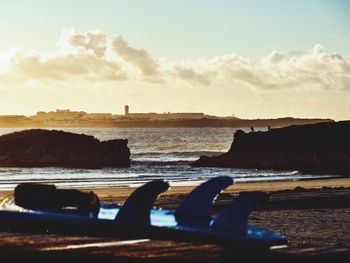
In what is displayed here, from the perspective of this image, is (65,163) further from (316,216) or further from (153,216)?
(153,216)

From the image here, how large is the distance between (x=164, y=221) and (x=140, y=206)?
37 centimetres

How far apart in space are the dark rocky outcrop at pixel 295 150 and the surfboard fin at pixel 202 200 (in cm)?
6047

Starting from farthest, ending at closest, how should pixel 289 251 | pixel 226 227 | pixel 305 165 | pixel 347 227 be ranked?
pixel 305 165
pixel 347 227
pixel 226 227
pixel 289 251

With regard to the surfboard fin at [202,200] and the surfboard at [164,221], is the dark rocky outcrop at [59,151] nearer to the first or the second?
the surfboard at [164,221]

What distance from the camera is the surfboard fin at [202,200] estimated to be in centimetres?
852

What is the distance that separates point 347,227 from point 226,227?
38.6 ft

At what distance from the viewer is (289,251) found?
6.10 metres

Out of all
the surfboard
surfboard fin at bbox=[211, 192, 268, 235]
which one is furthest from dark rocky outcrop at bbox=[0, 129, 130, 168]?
surfboard fin at bbox=[211, 192, 268, 235]

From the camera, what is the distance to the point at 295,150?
81.1m

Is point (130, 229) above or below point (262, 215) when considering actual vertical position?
above

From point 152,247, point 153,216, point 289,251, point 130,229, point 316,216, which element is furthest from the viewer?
point 316,216

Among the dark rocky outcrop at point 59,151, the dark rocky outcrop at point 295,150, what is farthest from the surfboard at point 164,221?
the dark rocky outcrop at point 59,151

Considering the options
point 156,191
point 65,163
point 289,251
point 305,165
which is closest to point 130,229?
point 156,191

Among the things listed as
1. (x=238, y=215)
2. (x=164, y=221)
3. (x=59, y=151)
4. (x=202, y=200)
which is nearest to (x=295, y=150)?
(x=59, y=151)
